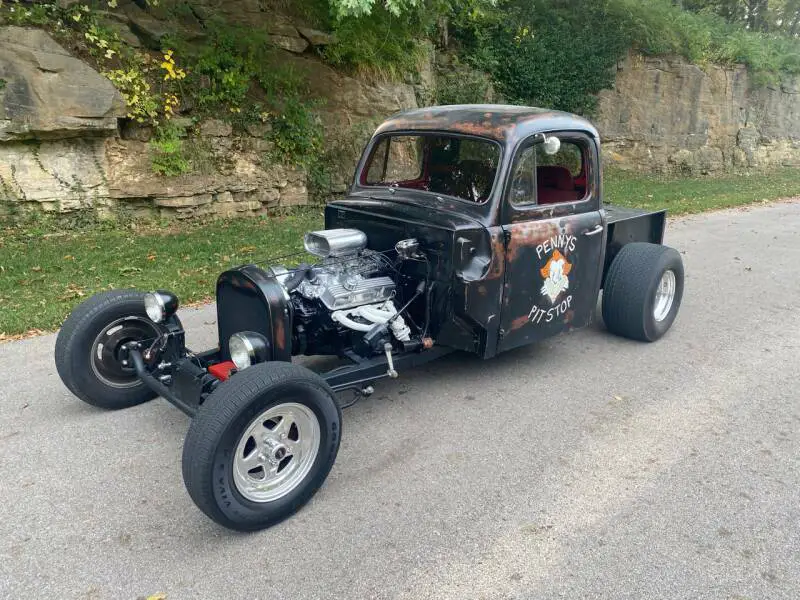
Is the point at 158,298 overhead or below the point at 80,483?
overhead

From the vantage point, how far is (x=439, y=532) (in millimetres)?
3092

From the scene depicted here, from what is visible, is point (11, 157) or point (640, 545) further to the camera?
point (11, 157)

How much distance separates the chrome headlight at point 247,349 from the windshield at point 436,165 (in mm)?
1747

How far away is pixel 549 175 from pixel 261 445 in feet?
10.7

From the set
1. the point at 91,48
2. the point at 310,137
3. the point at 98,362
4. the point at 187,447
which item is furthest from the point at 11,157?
the point at 187,447

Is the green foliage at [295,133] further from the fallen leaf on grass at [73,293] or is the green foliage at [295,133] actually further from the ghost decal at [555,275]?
the ghost decal at [555,275]

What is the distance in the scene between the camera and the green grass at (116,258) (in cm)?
639

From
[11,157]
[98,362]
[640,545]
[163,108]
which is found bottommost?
[640,545]

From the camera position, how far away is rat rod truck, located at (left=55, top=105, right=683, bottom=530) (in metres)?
3.20

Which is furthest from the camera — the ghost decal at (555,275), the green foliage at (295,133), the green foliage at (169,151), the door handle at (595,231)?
the green foliage at (295,133)

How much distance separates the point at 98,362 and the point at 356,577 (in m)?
2.28

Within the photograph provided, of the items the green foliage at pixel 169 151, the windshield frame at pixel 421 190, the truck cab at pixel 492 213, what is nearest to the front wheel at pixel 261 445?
the truck cab at pixel 492 213

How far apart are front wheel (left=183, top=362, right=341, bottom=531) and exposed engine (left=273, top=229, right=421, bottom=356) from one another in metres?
0.84

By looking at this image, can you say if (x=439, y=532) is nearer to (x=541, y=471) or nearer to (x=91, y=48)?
(x=541, y=471)
